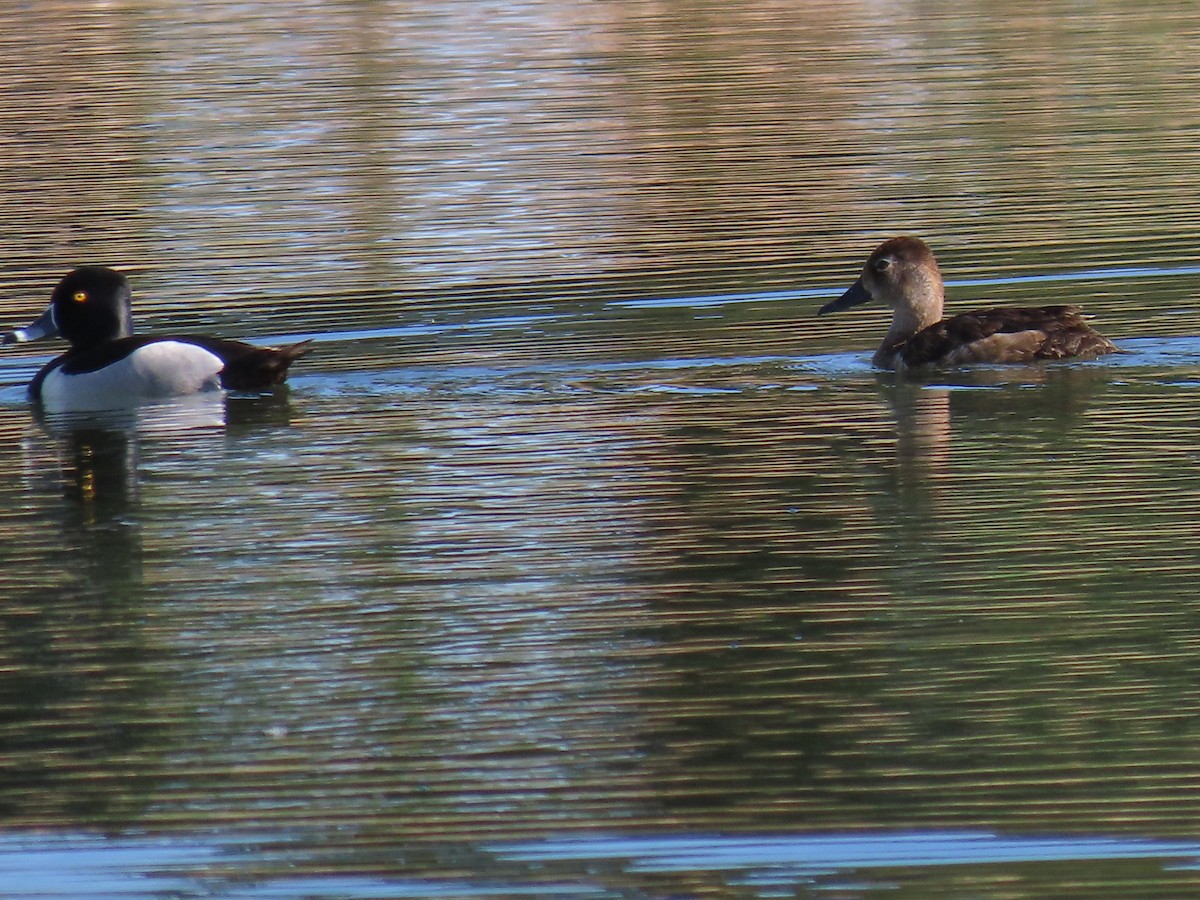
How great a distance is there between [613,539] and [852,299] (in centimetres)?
464

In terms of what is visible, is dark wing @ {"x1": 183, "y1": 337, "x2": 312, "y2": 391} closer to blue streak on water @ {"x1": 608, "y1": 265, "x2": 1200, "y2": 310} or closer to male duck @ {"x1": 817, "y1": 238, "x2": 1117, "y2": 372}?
blue streak on water @ {"x1": 608, "y1": 265, "x2": 1200, "y2": 310}

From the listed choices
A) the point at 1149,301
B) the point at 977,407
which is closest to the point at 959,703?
the point at 977,407

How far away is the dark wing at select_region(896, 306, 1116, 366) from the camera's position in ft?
38.5

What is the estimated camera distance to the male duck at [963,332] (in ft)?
38.5

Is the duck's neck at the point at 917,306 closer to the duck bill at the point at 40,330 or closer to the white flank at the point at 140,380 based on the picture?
the white flank at the point at 140,380

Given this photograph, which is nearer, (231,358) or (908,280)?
(231,358)

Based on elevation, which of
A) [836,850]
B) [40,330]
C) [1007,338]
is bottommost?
[836,850]

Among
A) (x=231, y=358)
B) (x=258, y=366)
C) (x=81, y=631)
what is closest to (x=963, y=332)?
(x=258, y=366)

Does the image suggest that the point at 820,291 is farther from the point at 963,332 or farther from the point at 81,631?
the point at 81,631

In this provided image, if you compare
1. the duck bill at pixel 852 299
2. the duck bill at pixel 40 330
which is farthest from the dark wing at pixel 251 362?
the duck bill at pixel 852 299

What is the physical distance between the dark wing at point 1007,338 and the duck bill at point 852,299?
2.92 ft

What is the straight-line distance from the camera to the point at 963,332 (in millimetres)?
11961

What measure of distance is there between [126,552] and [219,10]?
89.6ft

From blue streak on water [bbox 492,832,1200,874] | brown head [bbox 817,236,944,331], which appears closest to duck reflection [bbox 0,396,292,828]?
blue streak on water [bbox 492,832,1200,874]
